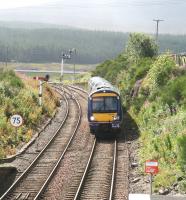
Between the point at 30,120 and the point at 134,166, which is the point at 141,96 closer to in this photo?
the point at 30,120

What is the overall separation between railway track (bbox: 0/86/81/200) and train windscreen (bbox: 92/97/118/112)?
86.7 inches

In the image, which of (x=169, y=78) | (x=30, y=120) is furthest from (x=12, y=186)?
(x=169, y=78)

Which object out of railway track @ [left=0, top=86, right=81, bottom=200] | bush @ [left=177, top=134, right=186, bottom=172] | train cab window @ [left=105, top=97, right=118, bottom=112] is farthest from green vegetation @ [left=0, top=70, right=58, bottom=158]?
bush @ [left=177, top=134, right=186, bottom=172]

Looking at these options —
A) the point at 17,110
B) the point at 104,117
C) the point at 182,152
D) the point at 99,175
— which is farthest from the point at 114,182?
the point at 17,110

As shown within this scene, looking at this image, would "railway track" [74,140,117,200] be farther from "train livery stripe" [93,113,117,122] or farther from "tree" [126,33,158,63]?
"tree" [126,33,158,63]

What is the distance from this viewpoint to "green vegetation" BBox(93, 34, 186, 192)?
73.4 ft

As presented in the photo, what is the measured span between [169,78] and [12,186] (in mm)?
18186

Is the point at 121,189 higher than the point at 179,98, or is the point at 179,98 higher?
the point at 179,98

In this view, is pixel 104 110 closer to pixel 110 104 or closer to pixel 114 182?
pixel 110 104

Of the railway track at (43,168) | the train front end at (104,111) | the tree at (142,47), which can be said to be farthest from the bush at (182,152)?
the tree at (142,47)

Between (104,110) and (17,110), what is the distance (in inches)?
257

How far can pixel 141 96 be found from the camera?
132 ft

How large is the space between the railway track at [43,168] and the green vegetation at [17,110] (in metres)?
1.66

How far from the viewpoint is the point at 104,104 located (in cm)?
3256
